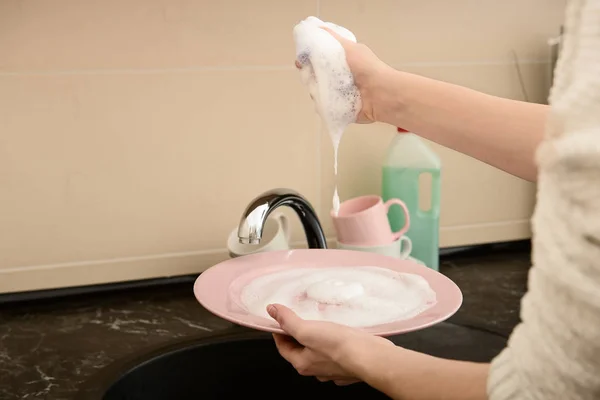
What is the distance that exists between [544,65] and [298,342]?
33.6 inches

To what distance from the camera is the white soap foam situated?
94cm

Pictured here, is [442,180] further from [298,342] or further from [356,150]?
[298,342]

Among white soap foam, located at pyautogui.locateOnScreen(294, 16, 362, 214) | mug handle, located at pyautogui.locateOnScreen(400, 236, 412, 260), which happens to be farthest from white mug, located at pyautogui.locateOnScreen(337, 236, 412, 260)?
white soap foam, located at pyautogui.locateOnScreen(294, 16, 362, 214)

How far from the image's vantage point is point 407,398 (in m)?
0.66

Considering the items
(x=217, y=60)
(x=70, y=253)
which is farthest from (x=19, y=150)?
(x=217, y=60)

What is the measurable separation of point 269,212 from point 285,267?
0.27ft

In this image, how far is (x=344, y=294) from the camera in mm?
936

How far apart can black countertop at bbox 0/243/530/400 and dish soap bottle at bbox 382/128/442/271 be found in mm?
93

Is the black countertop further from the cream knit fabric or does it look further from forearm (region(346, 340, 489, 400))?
the cream knit fabric

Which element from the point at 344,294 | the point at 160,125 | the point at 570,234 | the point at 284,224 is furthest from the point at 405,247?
the point at 570,234

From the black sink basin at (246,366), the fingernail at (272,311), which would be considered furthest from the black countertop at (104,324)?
the fingernail at (272,311)

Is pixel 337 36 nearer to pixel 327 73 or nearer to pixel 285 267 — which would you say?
pixel 327 73

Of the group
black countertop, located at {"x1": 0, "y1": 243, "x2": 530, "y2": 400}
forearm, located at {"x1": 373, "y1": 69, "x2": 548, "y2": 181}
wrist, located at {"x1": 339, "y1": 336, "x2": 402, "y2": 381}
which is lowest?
black countertop, located at {"x1": 0, "y1": 243, "x2": 530, "y2": 400}

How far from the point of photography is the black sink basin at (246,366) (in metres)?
1.03
